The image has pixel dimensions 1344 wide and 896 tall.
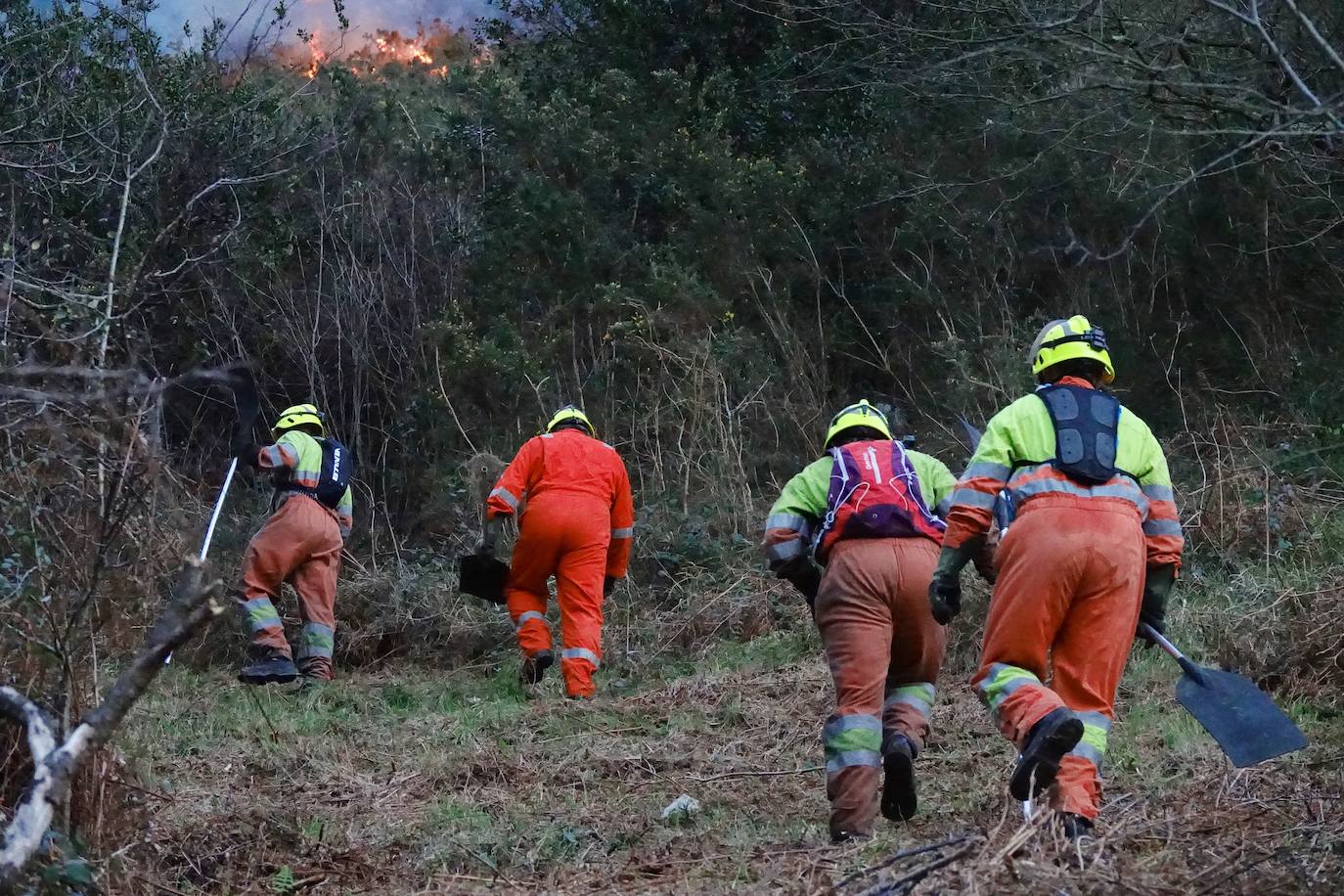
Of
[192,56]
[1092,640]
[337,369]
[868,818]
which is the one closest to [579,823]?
[868,818]

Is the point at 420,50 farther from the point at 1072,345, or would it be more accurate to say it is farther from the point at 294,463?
the point at 1072,345

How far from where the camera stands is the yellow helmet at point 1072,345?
Result: 18.1 ft

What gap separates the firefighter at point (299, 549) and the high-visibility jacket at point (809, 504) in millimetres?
4930

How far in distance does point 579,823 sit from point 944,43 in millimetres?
9315

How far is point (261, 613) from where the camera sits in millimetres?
10242

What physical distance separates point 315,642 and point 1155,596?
21.8ft

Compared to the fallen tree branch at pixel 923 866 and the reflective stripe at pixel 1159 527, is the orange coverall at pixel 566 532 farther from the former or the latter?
the fallen tree branch at pixel 923 866

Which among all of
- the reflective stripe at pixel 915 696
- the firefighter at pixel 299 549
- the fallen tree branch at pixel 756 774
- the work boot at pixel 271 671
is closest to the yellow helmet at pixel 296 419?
the firefighter at pixel 299 549

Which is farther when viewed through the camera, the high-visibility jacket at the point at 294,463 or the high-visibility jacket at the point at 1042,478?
the high-visibility jacket at the point at 294,463

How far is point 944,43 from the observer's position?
13.4 metres

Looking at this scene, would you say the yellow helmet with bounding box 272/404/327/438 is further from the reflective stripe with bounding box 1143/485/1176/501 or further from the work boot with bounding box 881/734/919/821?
the reflective stripe with bounding box 1143/485/1176/501

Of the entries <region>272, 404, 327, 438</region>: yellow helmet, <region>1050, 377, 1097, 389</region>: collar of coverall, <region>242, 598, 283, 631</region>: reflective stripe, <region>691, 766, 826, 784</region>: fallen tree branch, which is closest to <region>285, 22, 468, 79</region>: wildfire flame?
<region>272, 404, 327, 438</region>: yellow helmet

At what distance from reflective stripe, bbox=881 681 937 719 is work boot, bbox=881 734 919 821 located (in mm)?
182

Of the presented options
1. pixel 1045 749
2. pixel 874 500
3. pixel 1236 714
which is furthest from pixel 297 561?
pixel 1236 714
